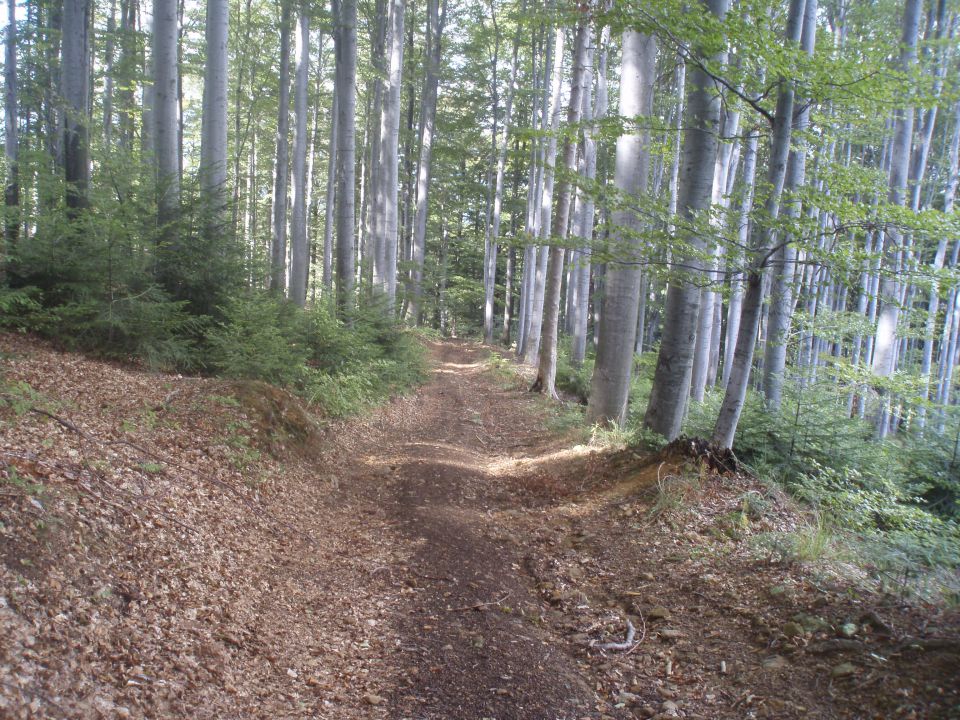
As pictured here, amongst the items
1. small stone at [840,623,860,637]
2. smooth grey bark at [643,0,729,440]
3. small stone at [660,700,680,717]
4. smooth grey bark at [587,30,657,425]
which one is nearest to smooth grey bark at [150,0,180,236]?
smooth grey bark at [587,30,657,425]

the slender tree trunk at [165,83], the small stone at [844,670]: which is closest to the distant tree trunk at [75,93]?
the slender tree trunk at [165,83]

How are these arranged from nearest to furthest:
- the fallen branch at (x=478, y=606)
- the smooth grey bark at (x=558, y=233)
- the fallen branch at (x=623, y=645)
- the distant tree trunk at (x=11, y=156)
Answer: the fallen branch at (x=623, y=645) < the fallen branch at (x=478, y=606) < the distant tree trunk at (x=11, y=156) < the smooth grey bark at (x=558, y=233)

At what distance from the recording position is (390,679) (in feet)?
11.1

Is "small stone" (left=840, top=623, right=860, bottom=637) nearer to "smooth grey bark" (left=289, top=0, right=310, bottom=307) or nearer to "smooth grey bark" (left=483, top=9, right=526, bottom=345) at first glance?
"smooth grey bark" (left=289, top=0, right=310, bottom=307)

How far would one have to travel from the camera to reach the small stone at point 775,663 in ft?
11.0

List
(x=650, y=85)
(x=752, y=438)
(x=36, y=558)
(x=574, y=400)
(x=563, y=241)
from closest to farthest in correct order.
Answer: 1. (x=36, y=558)
2. (x=563, y=241)
3. (x=752, y=438)
4. (x=650, y=85)
5. (x=574, y=400)

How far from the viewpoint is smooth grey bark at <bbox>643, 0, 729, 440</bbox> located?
20.7ft

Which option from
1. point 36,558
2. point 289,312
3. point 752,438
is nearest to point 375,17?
point 289,312

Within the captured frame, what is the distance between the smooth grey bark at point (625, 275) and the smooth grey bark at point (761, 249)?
101 inches

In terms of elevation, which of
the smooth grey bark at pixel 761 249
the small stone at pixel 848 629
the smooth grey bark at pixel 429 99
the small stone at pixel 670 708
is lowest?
the small stone at pixel 670 708

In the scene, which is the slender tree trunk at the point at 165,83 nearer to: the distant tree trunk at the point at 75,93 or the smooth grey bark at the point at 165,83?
the smooth grey bark at the point at 165,83

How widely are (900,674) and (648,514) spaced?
2764 mm

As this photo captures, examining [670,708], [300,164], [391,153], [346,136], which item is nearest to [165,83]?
[346,136]

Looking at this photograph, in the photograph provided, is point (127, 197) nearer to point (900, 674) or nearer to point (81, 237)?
point (81, 237)
